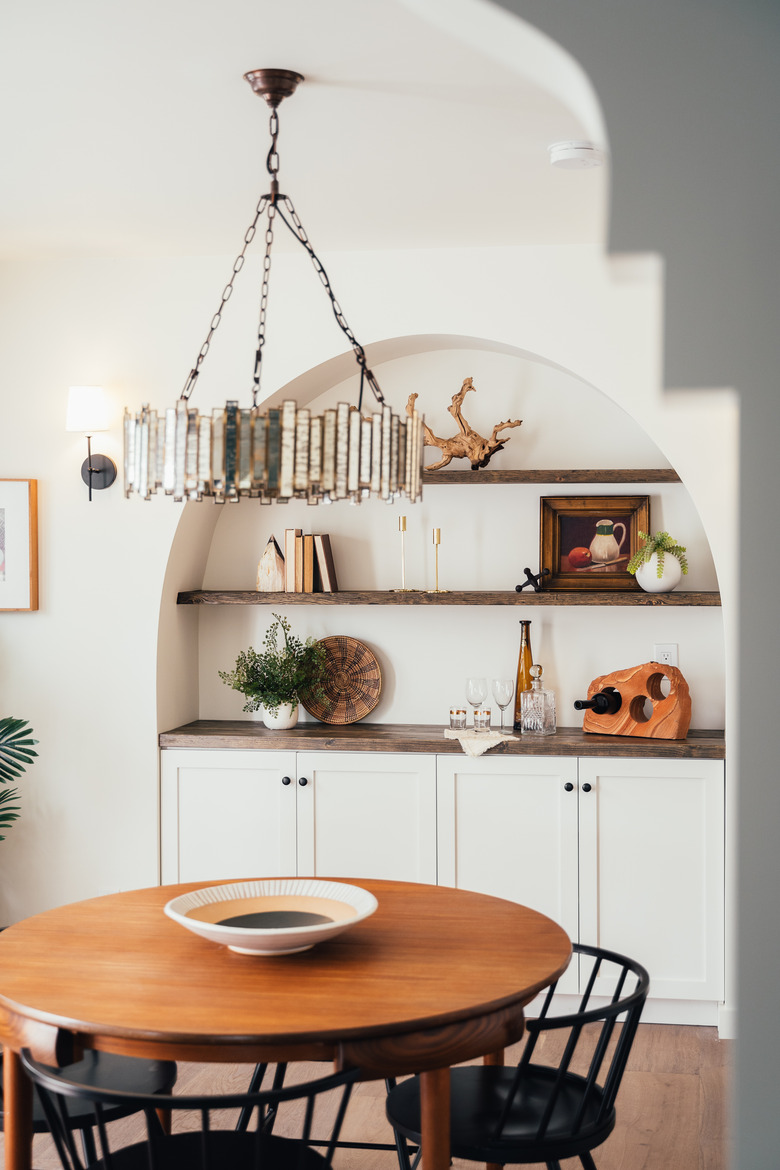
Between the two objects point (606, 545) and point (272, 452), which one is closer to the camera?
point (272, 452)

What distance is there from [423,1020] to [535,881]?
6.72 feet

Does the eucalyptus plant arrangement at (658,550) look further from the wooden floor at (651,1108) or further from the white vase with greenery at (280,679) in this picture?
the wooden floor at (651,1108)

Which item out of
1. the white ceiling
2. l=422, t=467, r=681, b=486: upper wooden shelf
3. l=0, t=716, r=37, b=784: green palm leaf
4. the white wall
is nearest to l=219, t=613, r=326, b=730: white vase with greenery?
the white wall

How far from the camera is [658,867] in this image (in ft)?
12.3

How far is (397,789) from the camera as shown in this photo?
3.91 meters

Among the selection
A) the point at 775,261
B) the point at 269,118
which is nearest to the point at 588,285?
the point at 269,118

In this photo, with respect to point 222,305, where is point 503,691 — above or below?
below

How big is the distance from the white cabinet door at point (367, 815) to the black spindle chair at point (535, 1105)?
1477 millimetres

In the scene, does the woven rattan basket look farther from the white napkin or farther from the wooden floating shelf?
the white napkin

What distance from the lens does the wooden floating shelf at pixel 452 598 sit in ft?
12.9

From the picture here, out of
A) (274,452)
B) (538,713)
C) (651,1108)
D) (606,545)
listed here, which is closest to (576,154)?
(274,452)

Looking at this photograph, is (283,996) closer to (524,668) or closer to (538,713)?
(538,713)

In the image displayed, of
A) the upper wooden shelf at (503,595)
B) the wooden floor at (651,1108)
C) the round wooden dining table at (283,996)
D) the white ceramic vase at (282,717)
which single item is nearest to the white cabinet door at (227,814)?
the white ceramic vase at (282,717)

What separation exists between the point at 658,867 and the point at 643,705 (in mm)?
604
